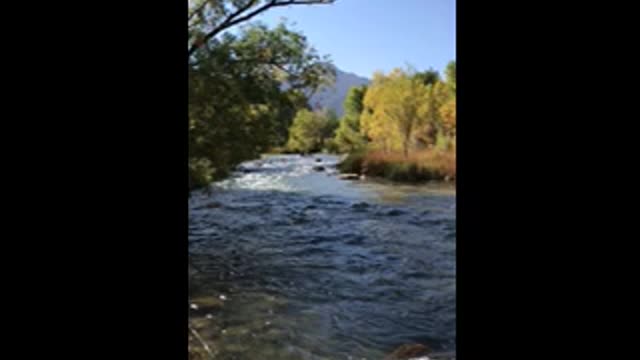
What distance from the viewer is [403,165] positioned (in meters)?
4.36

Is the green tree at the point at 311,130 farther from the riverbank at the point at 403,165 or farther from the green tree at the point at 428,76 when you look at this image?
the green tree at the point at 428,76

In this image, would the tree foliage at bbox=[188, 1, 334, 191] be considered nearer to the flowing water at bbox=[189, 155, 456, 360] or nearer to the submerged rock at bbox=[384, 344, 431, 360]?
the flowing water at bbox=[189, 155, 456, 360]

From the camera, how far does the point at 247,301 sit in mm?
4340

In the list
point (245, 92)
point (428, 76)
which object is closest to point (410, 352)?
point (428, 76)

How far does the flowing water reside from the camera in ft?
13.4

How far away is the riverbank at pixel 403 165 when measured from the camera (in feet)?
14.0

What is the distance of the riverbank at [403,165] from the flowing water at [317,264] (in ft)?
0.31

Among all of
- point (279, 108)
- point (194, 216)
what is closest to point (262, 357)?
point (194, 216)

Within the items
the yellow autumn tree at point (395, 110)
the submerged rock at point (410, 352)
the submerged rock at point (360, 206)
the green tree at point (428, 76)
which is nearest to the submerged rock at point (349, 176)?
the submerged rock at point (360, 206)

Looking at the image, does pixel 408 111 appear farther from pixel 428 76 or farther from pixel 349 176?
pixel 349 176

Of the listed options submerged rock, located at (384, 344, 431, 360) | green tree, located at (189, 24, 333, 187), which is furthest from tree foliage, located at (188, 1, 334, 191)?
submerged rock, located at (384, 344, 431, 360)
